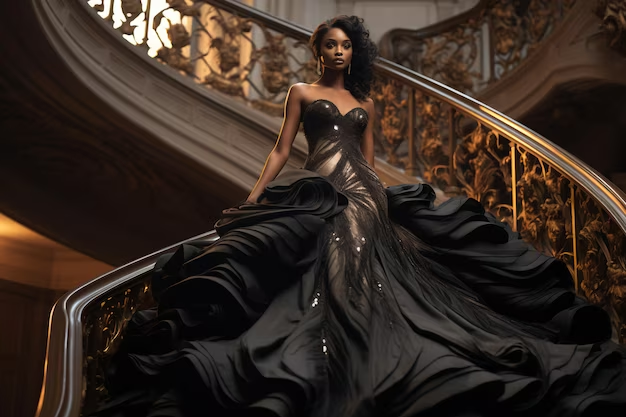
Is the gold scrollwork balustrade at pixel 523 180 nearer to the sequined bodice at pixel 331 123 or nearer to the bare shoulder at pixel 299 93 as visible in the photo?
the sequined bodice at pixel 331 123

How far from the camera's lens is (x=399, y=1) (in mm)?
9141

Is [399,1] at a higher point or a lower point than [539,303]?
higher

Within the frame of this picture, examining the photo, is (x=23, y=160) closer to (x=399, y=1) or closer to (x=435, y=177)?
(x=435, y=177)

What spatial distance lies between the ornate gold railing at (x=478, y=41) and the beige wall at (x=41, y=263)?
10.7ft

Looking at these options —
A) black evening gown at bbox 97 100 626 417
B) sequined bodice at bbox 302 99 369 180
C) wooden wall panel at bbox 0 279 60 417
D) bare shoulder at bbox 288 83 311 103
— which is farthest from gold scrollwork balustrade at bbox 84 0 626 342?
wooden wall panel at bbox 0 279 60 417

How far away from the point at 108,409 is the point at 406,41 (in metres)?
5.45

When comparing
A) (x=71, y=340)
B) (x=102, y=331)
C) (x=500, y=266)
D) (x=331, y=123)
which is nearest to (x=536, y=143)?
(x=331, y=123)

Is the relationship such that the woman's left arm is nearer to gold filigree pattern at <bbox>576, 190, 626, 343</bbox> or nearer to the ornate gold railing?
gold filigree pattern at <bbox>576, 190, 626, 343</bbox>

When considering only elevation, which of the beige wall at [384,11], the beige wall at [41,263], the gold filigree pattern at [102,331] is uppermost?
the beige wall at [384,11]

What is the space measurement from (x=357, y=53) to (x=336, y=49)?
0.14 metres

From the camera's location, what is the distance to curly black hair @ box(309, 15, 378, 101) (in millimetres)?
3818

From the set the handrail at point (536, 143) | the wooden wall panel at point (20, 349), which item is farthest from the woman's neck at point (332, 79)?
the wooden wall panel at point (20, 349)

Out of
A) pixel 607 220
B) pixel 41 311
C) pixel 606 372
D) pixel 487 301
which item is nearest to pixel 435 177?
pixel 607 220

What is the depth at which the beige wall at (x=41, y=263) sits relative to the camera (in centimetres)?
771
